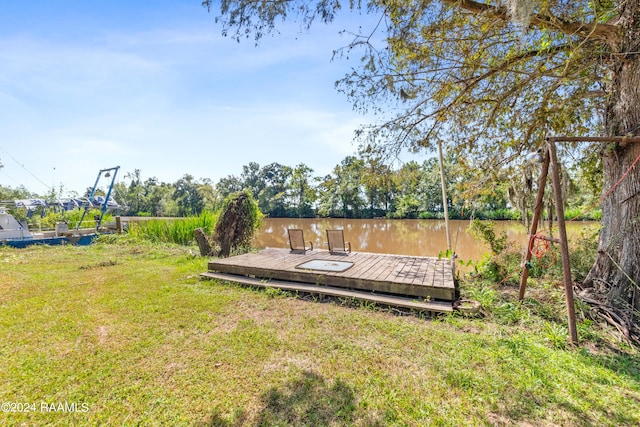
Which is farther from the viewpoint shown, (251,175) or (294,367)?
(251,175)

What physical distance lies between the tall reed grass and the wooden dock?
15.9ft

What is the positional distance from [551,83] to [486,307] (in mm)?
3530

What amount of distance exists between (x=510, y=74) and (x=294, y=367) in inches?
208

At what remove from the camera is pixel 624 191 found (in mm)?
3119

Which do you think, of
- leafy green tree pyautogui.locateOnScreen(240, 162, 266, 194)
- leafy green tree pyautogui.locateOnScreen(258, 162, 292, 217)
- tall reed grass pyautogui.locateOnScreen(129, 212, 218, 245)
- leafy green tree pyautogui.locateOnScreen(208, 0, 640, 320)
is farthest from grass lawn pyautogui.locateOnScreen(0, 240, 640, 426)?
leafy green tree pyautogui.locateOnScreen(240, 162, 266, 194)

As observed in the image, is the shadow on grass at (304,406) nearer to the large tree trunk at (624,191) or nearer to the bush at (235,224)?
the large tree trunk at (624,191)

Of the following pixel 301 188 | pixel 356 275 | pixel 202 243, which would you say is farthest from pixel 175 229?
pixel 301 188

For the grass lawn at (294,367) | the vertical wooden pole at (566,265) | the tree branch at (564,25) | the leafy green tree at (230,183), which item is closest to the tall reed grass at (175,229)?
the grass lawn at (294,367)

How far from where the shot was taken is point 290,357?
254cm

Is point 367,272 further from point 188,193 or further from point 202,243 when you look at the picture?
point 188,193

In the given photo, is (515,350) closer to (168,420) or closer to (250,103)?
(168,420)

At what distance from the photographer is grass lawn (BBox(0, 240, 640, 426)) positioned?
1.84 meters

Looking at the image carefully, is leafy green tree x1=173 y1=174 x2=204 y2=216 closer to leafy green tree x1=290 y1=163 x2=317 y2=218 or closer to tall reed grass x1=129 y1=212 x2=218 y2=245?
leafy green tree x1=290 y1=163 x2=317 y2=218

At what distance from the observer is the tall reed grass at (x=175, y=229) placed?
33.1 ft
